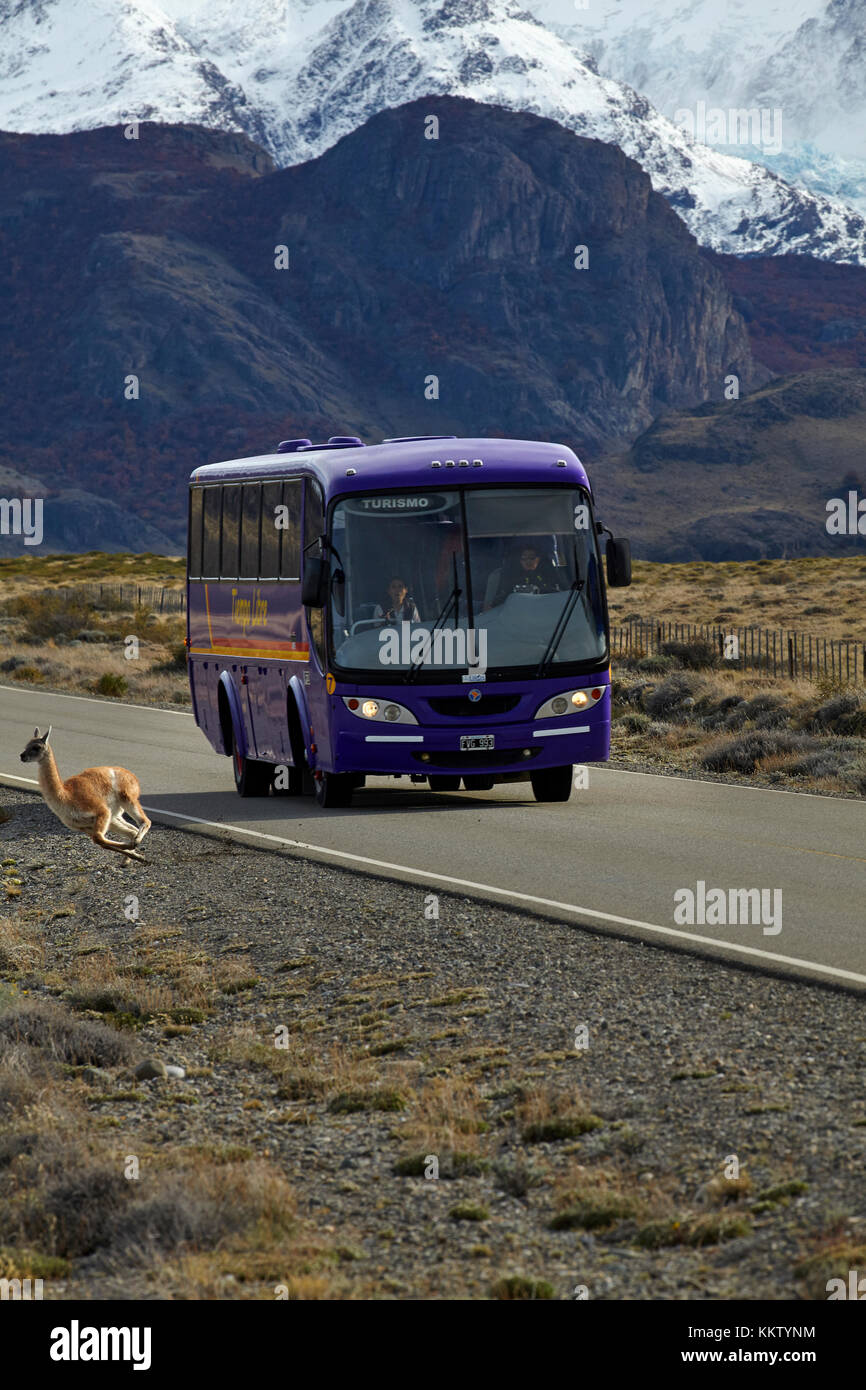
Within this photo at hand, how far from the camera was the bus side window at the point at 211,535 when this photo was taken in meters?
20.1

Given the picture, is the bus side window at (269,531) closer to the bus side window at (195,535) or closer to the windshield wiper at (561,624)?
the bus side window at (195,535)

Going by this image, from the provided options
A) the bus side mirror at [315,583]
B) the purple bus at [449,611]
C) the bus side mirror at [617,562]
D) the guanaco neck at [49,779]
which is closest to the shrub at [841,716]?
the purple bus at [449,611]

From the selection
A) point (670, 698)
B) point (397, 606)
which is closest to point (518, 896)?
point (397, 606)

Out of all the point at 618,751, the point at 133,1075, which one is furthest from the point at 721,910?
the point at 618,751

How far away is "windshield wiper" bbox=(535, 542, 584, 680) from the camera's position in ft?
55.0

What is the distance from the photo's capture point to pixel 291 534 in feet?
58.4

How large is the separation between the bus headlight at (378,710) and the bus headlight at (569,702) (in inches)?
48.0

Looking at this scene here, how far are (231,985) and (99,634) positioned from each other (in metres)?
41.6

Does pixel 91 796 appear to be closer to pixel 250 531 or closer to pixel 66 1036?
pixel 66 1036

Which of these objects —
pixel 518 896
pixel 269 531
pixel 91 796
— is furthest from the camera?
pixel 269 531

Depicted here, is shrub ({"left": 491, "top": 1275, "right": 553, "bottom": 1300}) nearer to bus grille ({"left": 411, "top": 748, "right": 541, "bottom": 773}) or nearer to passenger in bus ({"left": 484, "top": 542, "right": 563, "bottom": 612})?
bus grille ({"left": 411, "top": 748, "right": 541, "bottom": 773})

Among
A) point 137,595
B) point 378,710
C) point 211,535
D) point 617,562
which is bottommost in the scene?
point 378,710

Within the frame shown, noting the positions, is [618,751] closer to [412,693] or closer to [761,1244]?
[412,693]

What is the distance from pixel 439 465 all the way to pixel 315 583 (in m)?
1.65
